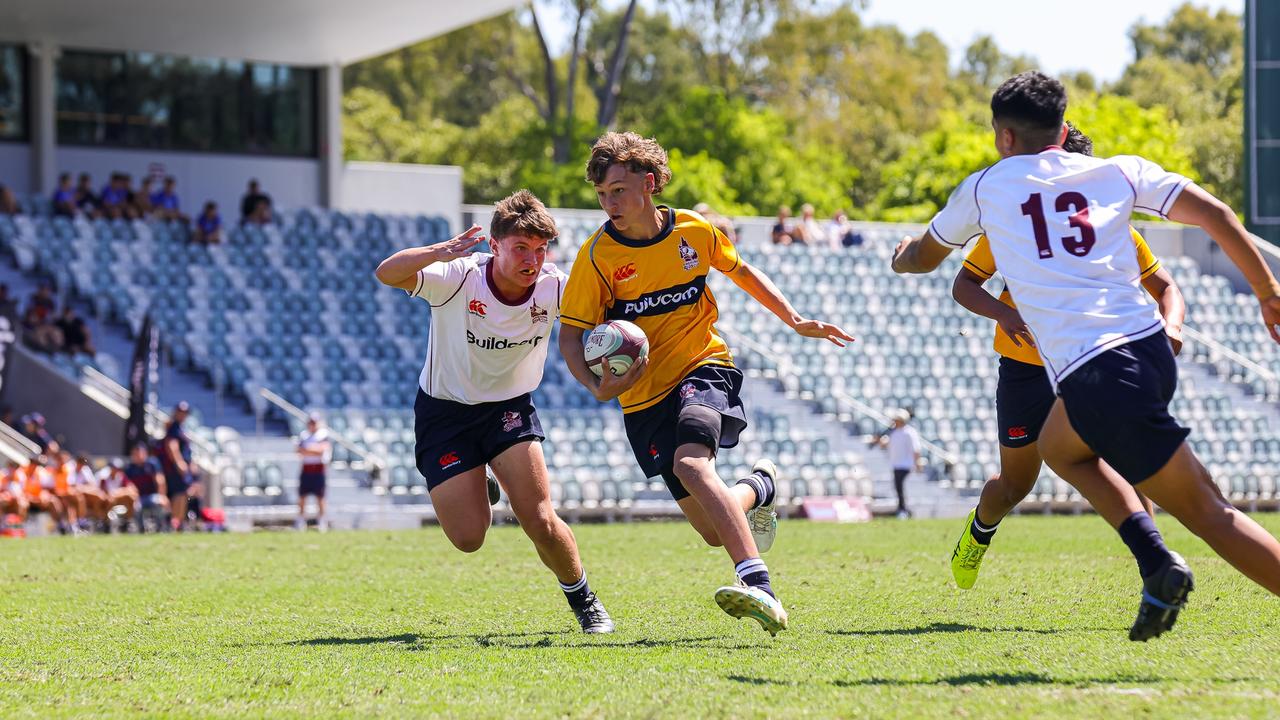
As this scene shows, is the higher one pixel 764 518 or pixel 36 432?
pixel 764 518

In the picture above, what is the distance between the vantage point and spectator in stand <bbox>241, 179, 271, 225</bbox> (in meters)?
28.5

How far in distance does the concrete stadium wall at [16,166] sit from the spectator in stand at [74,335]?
652 cm

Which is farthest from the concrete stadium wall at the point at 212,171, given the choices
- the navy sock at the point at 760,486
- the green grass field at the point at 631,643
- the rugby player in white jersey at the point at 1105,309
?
the rugby player in white jersey at the point at 1105,309

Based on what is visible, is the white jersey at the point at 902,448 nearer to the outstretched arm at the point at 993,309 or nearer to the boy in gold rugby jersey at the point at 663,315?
the boy in gold rugby jersey at the point at 663,315

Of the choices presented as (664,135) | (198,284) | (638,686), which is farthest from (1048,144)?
(664,135)

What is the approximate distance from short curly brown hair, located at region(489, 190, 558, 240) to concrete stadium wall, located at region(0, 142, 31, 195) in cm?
2432

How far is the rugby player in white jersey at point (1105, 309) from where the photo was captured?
5109mm

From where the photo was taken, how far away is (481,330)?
7.42 metres

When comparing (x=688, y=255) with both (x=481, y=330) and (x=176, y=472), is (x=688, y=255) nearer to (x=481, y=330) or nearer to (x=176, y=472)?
(x=481, y=330)

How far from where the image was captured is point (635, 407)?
7.18m

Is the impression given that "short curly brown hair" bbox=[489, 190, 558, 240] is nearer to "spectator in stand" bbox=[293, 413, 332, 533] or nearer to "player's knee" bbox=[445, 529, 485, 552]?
"player's knee" bbox=[445, 529, 485, 552]

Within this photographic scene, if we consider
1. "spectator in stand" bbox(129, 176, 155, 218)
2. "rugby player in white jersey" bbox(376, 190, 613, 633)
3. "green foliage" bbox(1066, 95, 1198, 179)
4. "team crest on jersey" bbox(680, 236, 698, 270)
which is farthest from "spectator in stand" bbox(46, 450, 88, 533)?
"green foliage" bbox(1066, 95, 1198, 179)

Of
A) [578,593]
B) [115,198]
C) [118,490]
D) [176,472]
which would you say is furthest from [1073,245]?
[115,198]

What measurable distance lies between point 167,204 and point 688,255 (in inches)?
886
